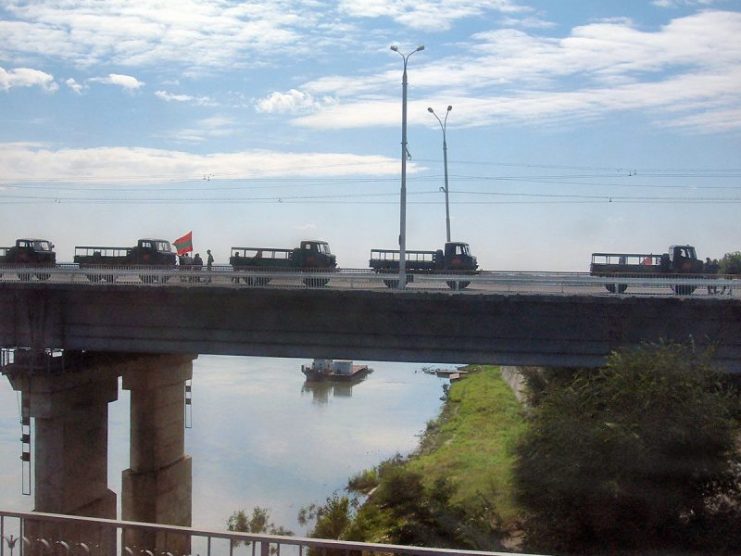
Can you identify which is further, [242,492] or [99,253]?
[99,253]

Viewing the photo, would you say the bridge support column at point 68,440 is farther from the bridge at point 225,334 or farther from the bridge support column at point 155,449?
the bridge support column at point 155,449

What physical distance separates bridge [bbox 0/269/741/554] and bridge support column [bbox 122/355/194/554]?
0.15 feet

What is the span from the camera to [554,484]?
55.0ft

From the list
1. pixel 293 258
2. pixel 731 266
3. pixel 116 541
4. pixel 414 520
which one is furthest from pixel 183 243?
pixel 731 266

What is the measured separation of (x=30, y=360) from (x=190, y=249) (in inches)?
423

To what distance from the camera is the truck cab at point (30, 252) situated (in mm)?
39875

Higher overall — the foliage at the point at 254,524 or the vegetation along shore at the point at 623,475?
the vegetation along shore at the point at 623,475

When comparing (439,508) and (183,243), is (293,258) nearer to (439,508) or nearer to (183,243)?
(183,243)

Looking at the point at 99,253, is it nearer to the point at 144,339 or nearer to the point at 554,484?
the point at 144,339

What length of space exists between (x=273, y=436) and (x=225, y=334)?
73.7ft

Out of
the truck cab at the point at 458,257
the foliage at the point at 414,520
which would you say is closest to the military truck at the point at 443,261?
the truck cab at the point at 458,257

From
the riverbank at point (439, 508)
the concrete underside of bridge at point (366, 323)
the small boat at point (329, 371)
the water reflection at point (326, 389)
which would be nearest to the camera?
the riverbank at point (439, 508)

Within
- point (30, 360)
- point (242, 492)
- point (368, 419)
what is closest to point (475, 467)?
point (242, 492)

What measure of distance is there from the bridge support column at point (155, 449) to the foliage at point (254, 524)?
1.58m
